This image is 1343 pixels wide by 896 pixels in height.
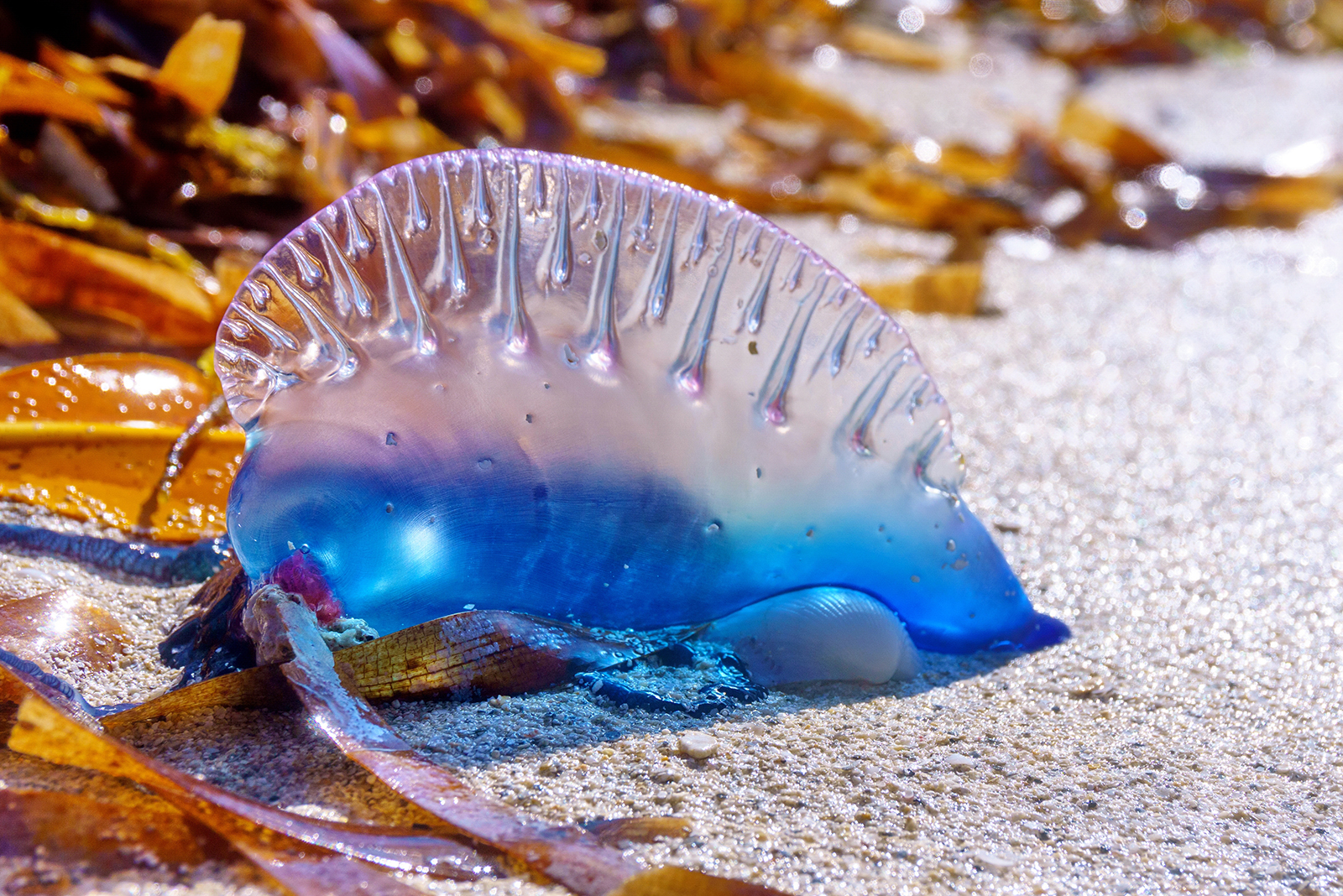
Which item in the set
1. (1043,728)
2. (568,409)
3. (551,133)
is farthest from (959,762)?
(551,133)

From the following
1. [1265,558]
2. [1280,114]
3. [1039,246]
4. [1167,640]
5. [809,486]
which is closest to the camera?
[809,486]

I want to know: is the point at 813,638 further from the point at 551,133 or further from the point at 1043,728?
the point at 551,133

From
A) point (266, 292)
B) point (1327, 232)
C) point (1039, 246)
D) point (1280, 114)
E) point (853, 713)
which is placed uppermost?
point (1280, 114)

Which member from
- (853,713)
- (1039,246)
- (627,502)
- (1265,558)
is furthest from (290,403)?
(1039,246)

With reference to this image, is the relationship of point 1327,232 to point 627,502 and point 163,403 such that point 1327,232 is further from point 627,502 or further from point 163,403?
point 163,403

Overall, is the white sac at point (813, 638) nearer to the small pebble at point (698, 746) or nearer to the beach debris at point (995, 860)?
the small pebble at point (698, 746)

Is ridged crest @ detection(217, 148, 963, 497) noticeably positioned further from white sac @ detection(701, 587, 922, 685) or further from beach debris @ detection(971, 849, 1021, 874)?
beach debris @ detection(971, 849, 1021, 874)
